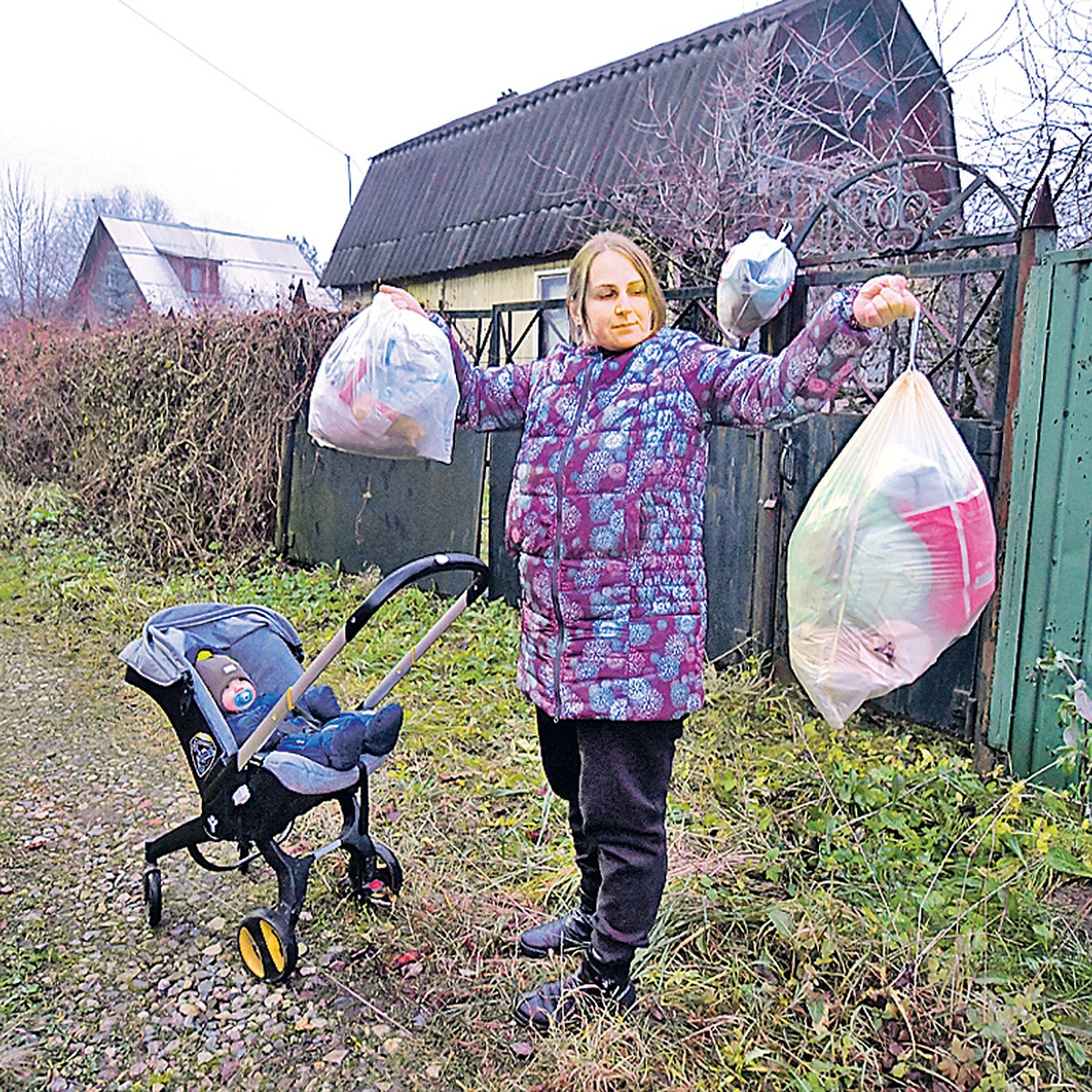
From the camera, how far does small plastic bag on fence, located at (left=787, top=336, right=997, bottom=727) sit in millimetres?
1820

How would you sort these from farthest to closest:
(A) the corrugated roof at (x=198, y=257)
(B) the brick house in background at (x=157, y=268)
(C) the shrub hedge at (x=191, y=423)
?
(A) the corrugated roof at (x=198, y=257) < (B) the brick house in background at (x=157, y=268) < (C) the shrub hedge at (x=191, y=423)

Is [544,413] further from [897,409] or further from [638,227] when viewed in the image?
[638,227]

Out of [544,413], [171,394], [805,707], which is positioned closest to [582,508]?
[544,413]

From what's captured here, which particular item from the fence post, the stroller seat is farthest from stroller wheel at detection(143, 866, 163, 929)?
the fence post

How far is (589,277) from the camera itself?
6.84ft

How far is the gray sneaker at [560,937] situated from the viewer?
2.51 meters

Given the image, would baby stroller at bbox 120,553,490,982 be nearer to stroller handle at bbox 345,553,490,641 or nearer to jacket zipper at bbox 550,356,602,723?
stroller handle at bbox 345,553,490,641

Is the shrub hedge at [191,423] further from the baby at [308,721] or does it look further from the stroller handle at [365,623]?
the stroller handle at [365,623]

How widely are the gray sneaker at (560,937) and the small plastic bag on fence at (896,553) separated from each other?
1002 mm

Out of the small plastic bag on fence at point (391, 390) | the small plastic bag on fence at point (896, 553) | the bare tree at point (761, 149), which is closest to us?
the small plastic bag on fence at point (896, 553)

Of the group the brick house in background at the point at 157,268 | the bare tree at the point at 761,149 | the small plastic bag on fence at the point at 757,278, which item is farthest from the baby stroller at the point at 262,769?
the brick house in background at the point at 157,268

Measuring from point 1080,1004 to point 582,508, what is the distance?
5.55 feet

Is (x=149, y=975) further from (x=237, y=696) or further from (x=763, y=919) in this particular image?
(x=763, y=919)

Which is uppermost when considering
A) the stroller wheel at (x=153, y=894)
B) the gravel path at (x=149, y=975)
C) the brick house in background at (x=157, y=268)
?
the brick house in background at (x=157, y=268)
